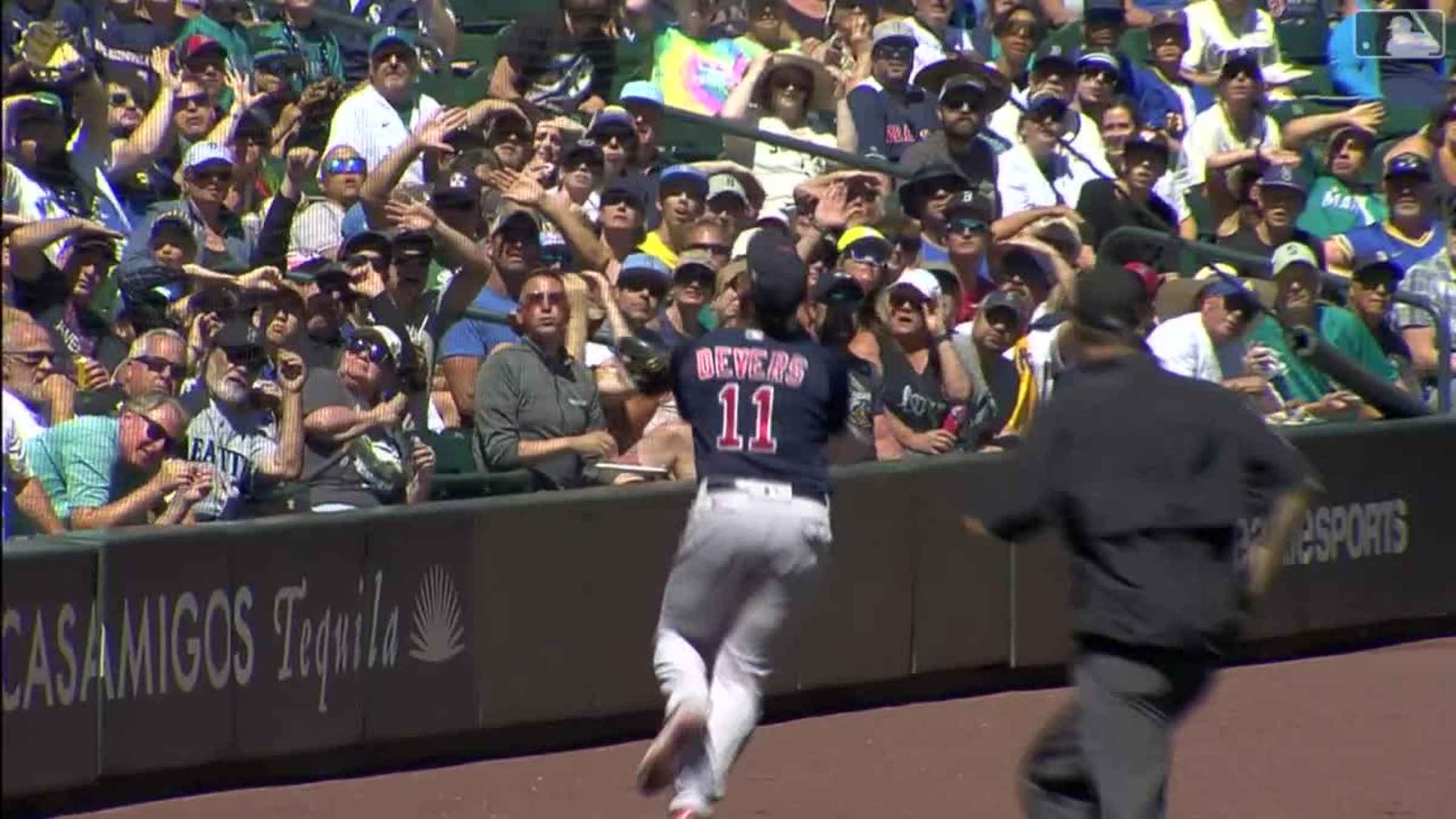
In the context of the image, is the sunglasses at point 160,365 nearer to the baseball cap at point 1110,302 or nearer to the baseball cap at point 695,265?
the baseball cap at point 695,265

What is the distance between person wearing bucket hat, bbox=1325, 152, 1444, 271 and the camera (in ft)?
44.1

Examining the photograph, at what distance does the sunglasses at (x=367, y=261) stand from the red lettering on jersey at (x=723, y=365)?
2.38 meters

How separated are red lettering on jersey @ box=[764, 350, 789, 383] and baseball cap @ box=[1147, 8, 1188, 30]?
24.2 ft

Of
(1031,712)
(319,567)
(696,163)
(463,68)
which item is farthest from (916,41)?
(319,567)

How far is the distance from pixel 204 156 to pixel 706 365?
3011mm

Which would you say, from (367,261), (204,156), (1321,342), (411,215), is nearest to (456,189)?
(411,215)

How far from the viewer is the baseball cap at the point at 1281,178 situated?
1325 cm

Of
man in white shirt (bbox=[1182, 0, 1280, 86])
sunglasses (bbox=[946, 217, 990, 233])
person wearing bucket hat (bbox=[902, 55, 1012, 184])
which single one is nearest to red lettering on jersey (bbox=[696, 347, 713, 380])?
sunglasses (bbox=[946, 217, 990, 233])

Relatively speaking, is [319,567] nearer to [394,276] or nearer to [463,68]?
[394,276]

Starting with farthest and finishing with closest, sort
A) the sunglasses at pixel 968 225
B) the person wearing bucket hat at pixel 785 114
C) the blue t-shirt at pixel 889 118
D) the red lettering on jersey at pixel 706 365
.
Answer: the blue t-shirt at pixel 889 118, the person wearing bucket hat at pixel 785 114, the sunglasses at pixel 968 225, the red lettering on jersey at pixel 706 365

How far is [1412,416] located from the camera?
13.0 meters

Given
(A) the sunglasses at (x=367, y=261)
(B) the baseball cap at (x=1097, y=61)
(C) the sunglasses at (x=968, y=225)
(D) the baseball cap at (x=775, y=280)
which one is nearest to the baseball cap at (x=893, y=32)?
(B) the baseball cap at (x=1097, y=61)

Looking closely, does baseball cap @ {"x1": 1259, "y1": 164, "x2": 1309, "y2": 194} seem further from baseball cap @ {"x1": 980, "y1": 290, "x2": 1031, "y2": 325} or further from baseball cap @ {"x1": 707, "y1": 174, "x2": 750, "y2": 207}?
baseball cap @ {"x1": 707, "y1": 174, "x2": 750, "y2": 207}

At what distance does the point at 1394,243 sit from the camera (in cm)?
1354
